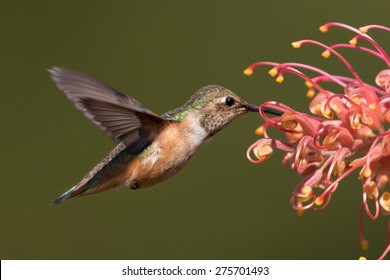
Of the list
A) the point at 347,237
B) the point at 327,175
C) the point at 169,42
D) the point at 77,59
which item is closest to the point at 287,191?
the point at 347,237

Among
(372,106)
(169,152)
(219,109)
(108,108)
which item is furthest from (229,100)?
(372,106)

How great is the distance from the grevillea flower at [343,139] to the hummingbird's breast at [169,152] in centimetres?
31

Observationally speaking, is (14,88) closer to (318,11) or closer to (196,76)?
(196,76)

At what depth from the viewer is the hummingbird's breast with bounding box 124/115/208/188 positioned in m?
2.18

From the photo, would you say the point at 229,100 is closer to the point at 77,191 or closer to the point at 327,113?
the point at 327,113

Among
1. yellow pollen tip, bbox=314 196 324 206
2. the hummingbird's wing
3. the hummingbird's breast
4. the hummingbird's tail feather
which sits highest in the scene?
the hummingbird's wing

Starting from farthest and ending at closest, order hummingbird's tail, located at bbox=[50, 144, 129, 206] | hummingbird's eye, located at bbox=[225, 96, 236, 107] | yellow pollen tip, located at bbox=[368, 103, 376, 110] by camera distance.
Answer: hummingbird's tail, located at bbox=[50, 144, 129, 206], hummingbird's eye, located at bbox=[225, 96, 236, 107], yellow pollen tip, located at bbox=[368, 103, 376, 110]

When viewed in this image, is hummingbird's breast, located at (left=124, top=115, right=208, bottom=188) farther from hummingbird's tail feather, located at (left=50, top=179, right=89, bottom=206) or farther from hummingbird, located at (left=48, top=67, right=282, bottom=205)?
hummingbird's tail feather, located at (left=50, top=179, right=89, bottom=206)

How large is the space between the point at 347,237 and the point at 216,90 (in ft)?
5.67

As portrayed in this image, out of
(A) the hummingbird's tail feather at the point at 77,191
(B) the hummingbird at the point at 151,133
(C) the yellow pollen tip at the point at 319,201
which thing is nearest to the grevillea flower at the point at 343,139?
(C) the yellow pollen tip at the point at 319,201

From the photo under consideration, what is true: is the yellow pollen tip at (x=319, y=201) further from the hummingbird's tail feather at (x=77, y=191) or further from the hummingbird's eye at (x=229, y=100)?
the hummingbird's tail feather at (x=77, y=191)

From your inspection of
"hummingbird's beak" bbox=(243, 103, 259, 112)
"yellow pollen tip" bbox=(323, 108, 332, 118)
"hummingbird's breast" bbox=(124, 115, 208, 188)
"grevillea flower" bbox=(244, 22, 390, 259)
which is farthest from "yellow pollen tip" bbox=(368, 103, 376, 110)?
"hummingbird's breast" bbox=(124, 115, 208, 188)

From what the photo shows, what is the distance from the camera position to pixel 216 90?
219 centimetres

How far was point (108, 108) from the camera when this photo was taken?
1.99 meters
